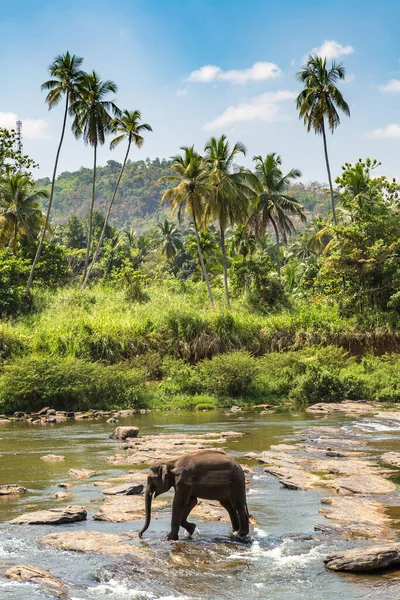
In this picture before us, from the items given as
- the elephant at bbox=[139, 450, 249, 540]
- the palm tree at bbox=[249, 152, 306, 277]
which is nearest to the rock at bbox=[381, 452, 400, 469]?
the elephant at bbox=[139, 450, 249, 540]

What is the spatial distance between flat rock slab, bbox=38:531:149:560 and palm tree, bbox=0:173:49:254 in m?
38.7

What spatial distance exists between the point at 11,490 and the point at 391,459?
8616 millimetres

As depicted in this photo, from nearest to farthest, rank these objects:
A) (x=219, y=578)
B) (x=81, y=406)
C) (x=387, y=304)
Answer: (x=219, y=578) < (x=81, y=406) < (x=387, y=304)

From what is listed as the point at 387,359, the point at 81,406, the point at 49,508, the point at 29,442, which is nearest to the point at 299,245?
the point at 387,359

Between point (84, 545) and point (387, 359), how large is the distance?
28.3 m

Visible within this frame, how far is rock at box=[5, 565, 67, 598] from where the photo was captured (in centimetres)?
845

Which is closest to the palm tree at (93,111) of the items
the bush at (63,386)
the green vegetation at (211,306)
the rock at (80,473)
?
the green vegetation at (211,306)

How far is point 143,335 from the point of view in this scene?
37.8 metres

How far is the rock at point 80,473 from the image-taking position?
15.5 metres

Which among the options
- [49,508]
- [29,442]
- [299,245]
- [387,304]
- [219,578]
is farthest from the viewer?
[299,245]

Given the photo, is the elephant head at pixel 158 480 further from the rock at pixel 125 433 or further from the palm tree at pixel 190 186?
the palm tree at pixel 190 186

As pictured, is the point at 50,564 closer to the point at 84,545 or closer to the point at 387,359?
the point at 84,545

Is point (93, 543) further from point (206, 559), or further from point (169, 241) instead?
point (169, 241)

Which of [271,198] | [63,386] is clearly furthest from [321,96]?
[63,386]
